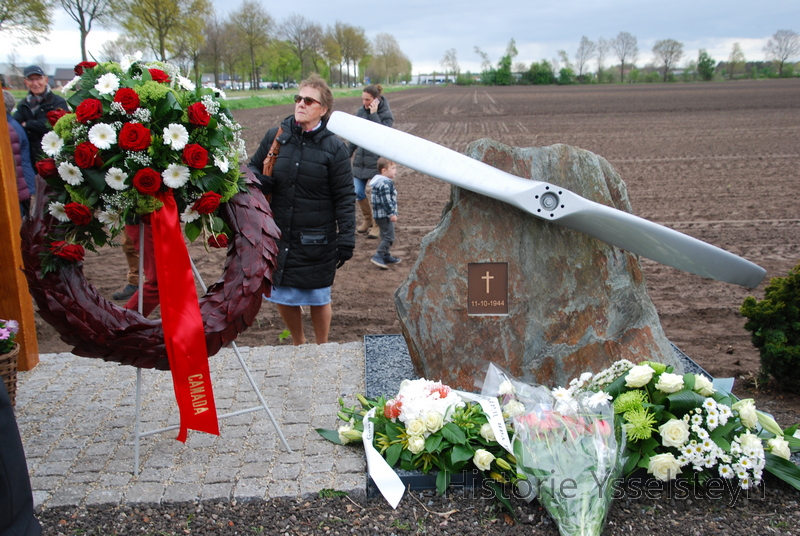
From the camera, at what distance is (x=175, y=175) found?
10.0 feet

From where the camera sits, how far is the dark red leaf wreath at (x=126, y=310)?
315 cm

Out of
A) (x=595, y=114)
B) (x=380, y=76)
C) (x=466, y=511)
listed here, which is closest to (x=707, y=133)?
(x=595, y=114)

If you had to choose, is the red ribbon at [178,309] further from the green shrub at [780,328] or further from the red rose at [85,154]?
the green shrub at [780,328]

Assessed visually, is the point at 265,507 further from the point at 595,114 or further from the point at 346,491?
the point at 595,114

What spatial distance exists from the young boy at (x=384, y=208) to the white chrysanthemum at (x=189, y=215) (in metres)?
3.93

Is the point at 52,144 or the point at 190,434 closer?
the point at 52,144

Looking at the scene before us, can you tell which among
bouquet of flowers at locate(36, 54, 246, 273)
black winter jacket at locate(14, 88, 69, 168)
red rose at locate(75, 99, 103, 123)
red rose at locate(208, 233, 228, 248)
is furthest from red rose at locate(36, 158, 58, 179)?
black winter jacket at locate(14, 88, 69, 168)

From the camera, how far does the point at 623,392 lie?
11.2ft

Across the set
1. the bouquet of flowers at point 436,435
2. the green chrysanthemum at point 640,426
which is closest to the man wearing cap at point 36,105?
the bouquet of flowers at point 436,435

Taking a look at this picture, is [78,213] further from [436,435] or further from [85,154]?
[436,435]

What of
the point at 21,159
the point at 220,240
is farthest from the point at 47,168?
the point at 21,159

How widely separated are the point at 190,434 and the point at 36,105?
4967 mm

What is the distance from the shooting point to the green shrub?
13.6 ft

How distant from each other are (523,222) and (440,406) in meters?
1.29
